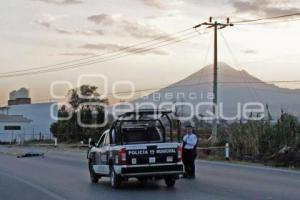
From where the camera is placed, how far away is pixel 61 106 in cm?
10875

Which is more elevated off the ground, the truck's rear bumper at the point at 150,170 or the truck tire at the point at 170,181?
the truck's rear bumper at the point at 150,170

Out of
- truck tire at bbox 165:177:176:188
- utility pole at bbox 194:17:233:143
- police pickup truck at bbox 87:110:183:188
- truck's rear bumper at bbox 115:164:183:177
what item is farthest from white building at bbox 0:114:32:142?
truck's rear bumper at bbox 115:164:183:177

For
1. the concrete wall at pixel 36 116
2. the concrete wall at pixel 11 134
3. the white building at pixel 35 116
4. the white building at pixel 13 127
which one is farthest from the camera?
the concrete wall at pixel 36 116

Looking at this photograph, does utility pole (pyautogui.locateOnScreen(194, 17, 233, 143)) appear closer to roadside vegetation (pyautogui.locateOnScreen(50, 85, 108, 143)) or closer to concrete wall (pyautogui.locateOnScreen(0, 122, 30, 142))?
roadside vegetation (pyautogui.locateOnScreen(50, 85, 108, 143))

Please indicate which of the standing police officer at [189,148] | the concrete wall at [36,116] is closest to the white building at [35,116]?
the concrete wall at [36,116]

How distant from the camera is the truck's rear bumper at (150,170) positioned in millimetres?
17766

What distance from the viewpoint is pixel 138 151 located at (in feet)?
58.4

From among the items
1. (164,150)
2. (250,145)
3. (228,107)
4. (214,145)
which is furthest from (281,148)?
(228,107)

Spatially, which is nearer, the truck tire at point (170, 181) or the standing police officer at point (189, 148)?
the truck tire at point (170, 181)

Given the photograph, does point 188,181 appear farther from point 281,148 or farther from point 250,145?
point 250,145

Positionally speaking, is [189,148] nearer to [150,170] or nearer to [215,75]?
[150,170]

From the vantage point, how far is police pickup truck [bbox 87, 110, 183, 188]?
1781 cm

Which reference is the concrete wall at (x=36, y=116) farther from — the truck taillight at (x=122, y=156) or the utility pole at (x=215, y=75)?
the truck taillight at (x=122, y=156)

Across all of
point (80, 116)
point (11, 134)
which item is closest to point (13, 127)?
point (11, 134)
